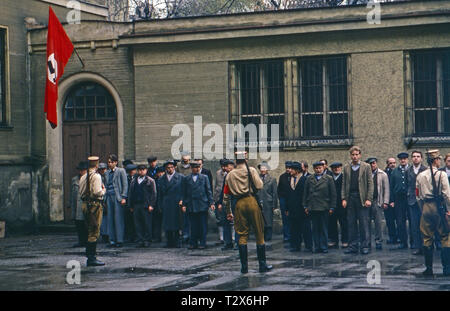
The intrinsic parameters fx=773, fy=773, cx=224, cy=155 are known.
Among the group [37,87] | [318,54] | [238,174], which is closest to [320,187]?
[238,174]

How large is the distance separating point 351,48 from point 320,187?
16.4 ft

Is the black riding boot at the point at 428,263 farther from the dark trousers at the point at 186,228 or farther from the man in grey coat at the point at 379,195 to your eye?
the dark trousers at the point at 186,228

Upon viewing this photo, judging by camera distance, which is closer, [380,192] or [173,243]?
[380,192]

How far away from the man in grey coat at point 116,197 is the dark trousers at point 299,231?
4043 mm

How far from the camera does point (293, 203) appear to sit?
16297mm

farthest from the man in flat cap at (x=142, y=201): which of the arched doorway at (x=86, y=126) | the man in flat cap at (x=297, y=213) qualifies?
the arched doorway at (x=86, y=126)

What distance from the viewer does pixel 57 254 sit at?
16.0 meters

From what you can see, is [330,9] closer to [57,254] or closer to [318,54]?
[318,54]

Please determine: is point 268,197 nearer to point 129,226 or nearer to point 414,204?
point 129,226

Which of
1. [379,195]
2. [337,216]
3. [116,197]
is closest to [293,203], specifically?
[337,216]

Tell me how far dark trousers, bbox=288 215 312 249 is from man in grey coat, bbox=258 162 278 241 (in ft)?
5.07

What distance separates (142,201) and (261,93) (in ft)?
15.2

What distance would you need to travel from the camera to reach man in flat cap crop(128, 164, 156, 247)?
17484 mm

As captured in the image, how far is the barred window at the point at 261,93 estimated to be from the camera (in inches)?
788
